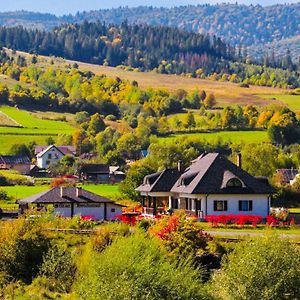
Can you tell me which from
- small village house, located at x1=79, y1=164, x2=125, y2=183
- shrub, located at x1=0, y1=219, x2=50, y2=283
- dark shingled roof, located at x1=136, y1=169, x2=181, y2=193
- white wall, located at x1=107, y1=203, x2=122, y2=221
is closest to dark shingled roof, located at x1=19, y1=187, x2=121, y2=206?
white wall, located at x1=107, y1=203, x2=122, y2=221

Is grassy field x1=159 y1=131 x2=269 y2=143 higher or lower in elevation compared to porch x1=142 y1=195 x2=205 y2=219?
lower

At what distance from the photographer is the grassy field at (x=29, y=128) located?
145625mm

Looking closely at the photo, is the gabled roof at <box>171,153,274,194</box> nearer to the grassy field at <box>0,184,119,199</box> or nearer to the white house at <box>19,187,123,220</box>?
the white house at <box>19,187,123,220</box>

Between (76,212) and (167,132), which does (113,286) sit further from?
(167,132)

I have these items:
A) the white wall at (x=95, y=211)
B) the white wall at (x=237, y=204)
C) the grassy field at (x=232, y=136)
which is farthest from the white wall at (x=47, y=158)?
the white wall at (x=237, y=204)

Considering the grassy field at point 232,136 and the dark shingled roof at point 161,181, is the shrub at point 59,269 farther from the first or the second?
the grassy field at point 232,136

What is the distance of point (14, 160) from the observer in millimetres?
135375

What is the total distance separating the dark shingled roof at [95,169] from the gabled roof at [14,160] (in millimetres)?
13992

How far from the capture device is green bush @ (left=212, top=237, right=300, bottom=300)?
33.8 m

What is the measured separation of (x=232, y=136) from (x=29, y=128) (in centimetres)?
3473

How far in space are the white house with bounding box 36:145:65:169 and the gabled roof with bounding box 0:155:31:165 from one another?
5.87 ft

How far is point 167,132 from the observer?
161 m

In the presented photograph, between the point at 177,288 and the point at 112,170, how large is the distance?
93.6 metres

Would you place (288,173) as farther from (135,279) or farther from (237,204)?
(135,279)
